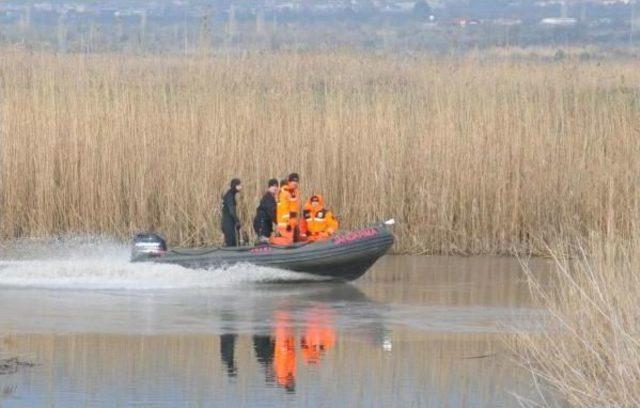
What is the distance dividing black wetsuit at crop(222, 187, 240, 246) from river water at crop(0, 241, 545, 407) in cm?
68

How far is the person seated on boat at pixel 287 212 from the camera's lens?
16.4 m

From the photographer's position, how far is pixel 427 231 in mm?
18344

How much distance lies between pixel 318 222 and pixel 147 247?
1.74 meters

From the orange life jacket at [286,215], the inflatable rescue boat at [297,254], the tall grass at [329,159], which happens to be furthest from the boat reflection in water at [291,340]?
the tall grass at [329,159]

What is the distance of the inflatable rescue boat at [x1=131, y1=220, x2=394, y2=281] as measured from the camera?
16.0 m

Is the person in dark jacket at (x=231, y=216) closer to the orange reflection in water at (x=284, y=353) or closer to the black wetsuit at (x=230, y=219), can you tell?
the black wetsuit at (x=230, y=219)

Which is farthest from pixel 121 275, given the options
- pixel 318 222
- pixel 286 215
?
pixel 318 222

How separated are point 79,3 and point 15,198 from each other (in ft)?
130

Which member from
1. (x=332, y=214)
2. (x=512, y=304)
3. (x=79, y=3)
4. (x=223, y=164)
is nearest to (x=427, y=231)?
(x=332, y=214)

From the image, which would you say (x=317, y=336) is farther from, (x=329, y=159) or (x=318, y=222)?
(x=329, y=159)

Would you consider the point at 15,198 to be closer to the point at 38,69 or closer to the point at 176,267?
the point at 38,69

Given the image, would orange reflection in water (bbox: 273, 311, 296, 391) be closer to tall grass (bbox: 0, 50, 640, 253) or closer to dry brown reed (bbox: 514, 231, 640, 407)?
dry brown reed (bbox: 514, 231, 640, 407)

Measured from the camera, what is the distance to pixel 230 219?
1658 cm

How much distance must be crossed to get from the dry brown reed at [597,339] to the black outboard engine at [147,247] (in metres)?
6.00
